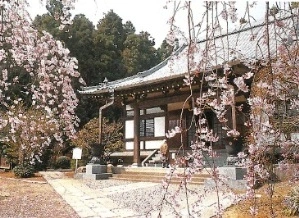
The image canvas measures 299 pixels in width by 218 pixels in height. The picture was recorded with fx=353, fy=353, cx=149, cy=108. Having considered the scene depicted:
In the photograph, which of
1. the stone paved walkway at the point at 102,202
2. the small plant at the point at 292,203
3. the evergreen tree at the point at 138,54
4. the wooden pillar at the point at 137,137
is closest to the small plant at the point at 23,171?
the stone paved walkway at the point at 102,202

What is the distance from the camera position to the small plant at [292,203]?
4692mm

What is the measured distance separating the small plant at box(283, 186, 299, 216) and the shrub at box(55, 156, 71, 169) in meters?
14.0

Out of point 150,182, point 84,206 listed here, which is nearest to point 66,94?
point 84,206

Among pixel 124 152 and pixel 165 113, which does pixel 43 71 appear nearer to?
pixel 165 113

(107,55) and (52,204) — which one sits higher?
(107,55)

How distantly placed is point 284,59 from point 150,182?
266 inches

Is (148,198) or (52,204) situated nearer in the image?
(52,204)

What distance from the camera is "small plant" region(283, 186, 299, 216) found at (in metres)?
4.69

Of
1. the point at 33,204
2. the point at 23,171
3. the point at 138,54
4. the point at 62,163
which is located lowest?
the point at 33,204

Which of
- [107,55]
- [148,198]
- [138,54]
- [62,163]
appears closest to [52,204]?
[148,198]

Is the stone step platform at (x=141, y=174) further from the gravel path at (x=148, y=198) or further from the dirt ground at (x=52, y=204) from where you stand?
the dirt ground at (x=52, y=204)

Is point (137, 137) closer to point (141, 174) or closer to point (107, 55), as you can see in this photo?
point (141, 174)

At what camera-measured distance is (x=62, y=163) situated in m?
17.3

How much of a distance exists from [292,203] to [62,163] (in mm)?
14093
